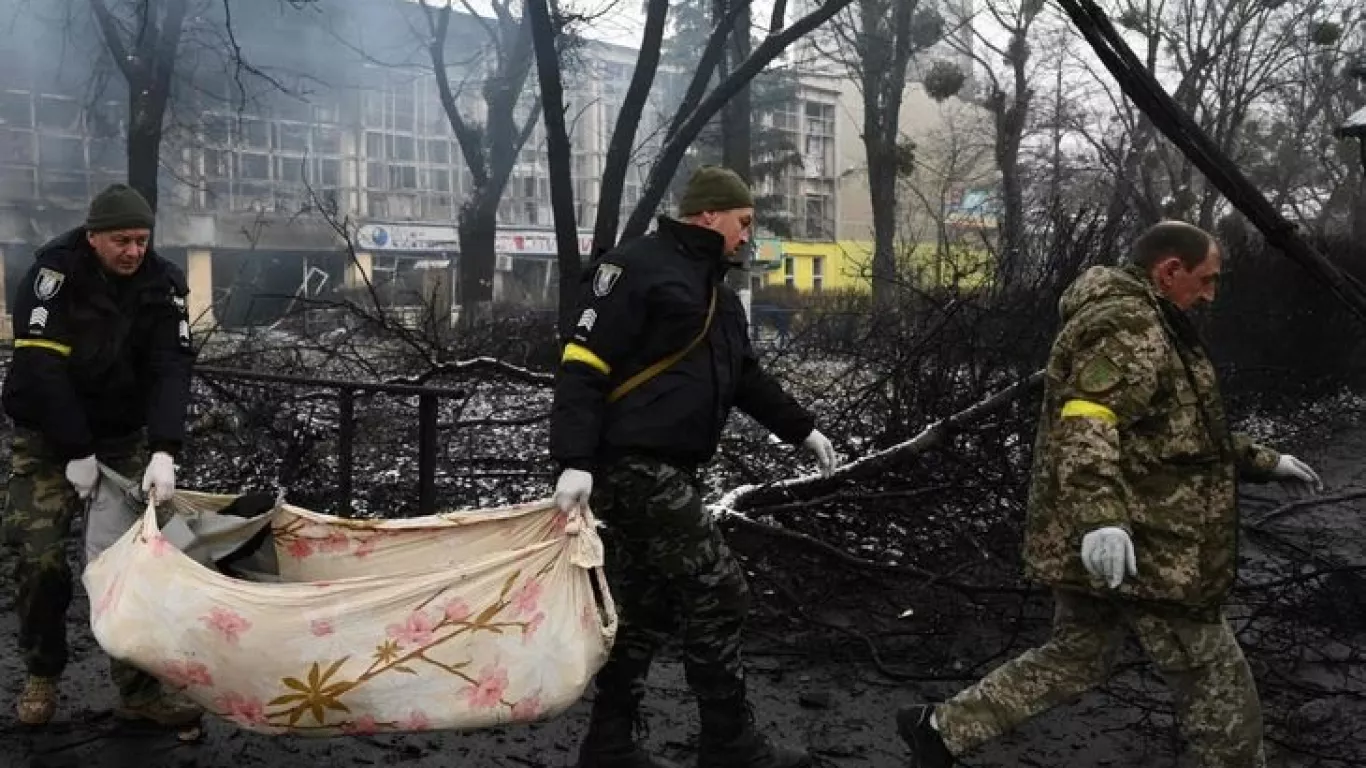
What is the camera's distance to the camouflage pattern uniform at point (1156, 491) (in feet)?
8.76

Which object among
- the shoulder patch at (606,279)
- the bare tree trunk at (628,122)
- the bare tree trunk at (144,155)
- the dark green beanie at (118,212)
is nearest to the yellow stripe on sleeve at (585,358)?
the shoulder patch at (606,279)

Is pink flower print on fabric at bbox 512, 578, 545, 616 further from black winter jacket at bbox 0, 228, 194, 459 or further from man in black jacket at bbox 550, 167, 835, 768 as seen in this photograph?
black winter jacket at bbox 0, 228, 194, 459

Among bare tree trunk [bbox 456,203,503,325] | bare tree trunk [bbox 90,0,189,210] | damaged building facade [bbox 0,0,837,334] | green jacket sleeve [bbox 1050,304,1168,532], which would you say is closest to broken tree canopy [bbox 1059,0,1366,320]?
green jacket sleeve [bbox 1050,304,1168,532]

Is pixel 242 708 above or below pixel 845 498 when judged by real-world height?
below

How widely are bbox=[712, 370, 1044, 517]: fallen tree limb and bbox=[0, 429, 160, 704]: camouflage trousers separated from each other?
2.42 meters

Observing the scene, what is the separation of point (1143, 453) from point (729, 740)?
1389 mm

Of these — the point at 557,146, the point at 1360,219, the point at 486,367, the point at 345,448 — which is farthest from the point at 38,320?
the point at 1360,219

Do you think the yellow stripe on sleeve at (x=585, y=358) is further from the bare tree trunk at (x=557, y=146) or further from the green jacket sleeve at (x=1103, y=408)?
the bare tree trunk at (x=557, y=146)

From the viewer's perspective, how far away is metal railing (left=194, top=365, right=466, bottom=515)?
16.5 feet

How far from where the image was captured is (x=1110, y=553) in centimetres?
256

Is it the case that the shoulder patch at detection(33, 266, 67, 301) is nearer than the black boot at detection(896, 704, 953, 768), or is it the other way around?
the black boot at detection(896, 704, 953, 768)

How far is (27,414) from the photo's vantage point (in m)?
3.11

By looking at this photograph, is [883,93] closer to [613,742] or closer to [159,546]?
[613,742]

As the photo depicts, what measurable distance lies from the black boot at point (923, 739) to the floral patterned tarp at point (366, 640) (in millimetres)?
893
